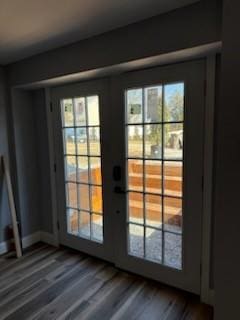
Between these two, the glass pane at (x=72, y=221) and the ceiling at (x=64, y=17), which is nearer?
the ceiling at (x=64, y=17)

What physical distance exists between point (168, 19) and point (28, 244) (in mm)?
3084

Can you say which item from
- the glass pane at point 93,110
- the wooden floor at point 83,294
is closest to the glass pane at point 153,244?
the wooden floor at point 83,294

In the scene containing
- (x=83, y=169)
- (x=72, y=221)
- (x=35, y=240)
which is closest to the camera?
(x=83, y=169)

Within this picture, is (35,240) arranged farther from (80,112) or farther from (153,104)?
(153,104)

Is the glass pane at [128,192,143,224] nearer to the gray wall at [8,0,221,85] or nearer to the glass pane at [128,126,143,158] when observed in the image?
the glass pane at [128,126,143,158]

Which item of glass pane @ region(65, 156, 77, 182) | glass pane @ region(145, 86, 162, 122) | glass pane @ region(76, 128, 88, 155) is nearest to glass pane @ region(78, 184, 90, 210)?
glass pane @ region(65, 156, 77, 182)

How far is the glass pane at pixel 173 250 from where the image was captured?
7.17 ft

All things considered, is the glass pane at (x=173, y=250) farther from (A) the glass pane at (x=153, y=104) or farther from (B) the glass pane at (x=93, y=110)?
(B) the glass pane at (x=93, y=110)

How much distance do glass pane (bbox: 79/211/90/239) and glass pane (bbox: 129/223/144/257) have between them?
0.61 metres

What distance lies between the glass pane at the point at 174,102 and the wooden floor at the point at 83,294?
1.63 metres

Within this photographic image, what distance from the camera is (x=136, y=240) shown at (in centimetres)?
243

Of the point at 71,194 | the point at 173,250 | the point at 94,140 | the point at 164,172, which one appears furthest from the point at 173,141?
the point at 71,194

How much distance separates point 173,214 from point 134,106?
3.57ft

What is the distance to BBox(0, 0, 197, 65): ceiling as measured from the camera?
155 centimetres
